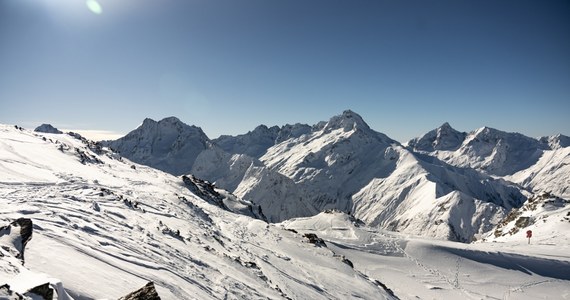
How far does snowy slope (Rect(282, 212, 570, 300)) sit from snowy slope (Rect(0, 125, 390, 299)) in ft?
35.9

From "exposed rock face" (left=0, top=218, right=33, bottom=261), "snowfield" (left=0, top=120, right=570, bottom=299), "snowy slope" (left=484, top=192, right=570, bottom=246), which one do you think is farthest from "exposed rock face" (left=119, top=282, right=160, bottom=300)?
"snowy slope" (left=484, top=192, right=570, bottom=246)

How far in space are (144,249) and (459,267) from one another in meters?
44.9

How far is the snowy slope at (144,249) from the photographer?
509 inches

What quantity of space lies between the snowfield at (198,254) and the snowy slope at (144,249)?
0.30 feet

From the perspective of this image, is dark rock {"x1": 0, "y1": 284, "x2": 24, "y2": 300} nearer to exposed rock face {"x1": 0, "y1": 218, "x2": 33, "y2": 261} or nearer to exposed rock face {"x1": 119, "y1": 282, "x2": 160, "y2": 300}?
exposed rock face {"x1": 119, "y1": 282, "x2": 160, "y2": 300}

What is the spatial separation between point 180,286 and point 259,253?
53.5 ft

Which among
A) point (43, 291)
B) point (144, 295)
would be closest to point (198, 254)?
point (144, 295)

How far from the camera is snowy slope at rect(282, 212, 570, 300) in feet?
135

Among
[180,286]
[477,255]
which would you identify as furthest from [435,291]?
[180,286]

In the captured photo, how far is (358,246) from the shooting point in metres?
54.1

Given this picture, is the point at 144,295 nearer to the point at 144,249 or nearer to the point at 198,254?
the point at 144,249

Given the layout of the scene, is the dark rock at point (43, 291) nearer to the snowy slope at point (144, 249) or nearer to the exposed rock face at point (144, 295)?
the snowy slope at point (144, 249)

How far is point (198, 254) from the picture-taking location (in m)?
22.2

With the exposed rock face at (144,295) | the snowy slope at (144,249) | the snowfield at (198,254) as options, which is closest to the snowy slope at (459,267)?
the snowfield at (198,254)
